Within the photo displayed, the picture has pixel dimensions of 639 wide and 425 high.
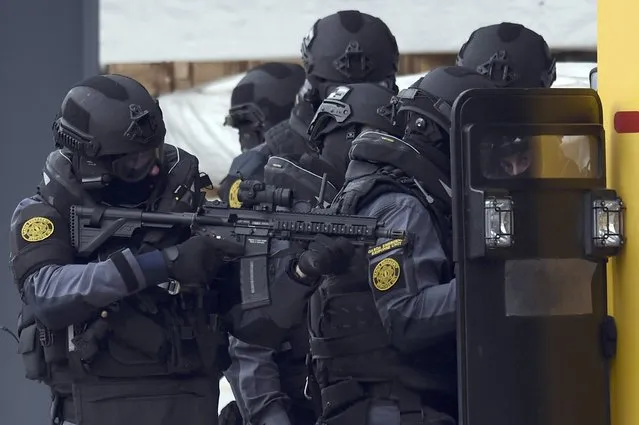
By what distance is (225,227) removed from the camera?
425 centimetres

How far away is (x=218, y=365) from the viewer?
447 cm

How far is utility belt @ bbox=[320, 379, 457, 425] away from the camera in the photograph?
3916mm

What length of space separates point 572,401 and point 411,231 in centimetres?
84

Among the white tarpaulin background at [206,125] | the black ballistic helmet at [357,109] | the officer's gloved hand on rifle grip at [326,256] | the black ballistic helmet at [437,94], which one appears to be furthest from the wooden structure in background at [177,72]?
the officer's gloved hand on rifle grip at [326,256]

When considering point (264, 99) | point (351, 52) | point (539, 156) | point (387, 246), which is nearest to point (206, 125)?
point (264, 99)

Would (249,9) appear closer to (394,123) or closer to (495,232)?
(394,123)

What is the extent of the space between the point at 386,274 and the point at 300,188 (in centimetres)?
128

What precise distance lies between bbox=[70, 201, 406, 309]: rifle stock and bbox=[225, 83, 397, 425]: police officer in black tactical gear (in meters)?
0.55

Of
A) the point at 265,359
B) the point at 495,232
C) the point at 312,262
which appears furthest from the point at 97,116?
the point at 495,232

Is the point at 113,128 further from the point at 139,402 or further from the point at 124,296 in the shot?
the point at 139,402

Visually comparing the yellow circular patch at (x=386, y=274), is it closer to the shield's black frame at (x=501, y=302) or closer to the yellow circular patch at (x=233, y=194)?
the shield's black frame at (x=501, y=302)

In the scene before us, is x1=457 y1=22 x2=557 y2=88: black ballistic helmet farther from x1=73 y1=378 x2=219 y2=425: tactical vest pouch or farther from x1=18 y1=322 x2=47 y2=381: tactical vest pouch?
x1=18 y1=322 x2=47 y2=381: tactical vest pouch

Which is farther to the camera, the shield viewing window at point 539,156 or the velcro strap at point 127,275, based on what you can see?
the velcro strap at point 127,275

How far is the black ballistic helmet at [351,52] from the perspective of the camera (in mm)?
5578
